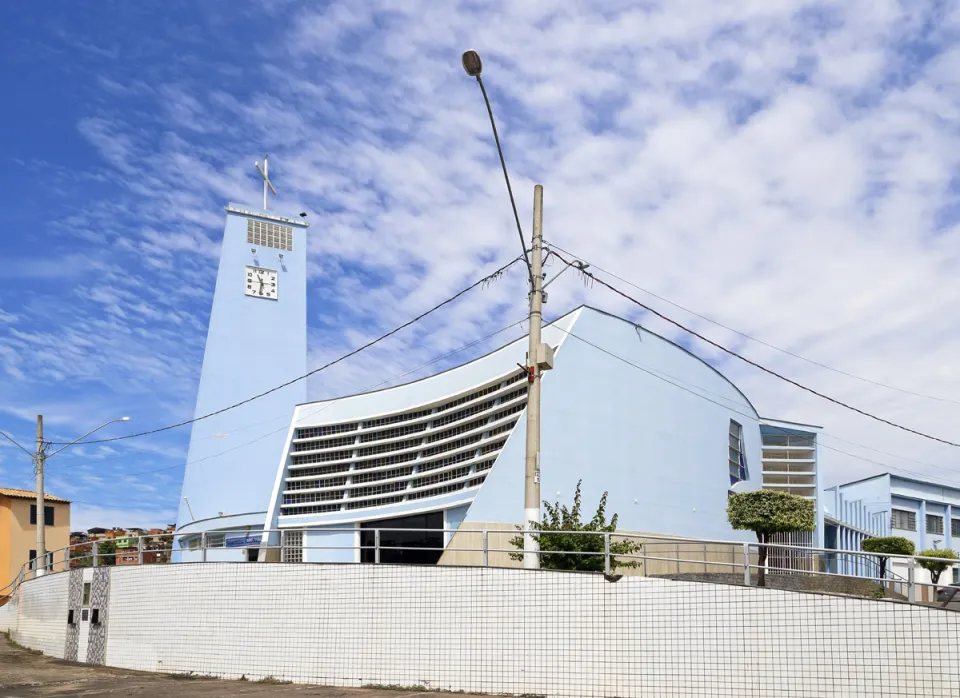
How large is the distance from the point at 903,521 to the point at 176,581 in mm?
48556

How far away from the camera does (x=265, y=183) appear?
54406mm

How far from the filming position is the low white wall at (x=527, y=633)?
13.0m

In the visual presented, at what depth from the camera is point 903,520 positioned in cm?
5634

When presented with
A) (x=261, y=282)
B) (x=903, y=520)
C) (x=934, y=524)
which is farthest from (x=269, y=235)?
(x=934, y=524)

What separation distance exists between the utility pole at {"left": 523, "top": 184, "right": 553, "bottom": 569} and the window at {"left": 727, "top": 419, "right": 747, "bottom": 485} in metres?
21.7

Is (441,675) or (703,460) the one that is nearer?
(441,675)

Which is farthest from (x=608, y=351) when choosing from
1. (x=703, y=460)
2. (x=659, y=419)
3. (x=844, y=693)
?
(x=844, y=693)

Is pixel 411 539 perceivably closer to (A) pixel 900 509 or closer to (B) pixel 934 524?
(A) pixel 900 509

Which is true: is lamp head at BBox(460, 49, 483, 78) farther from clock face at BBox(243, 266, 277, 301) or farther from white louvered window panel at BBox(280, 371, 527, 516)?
clock face at BBox(243, 266, 277, 301)

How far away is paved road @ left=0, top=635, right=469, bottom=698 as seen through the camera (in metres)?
15.7

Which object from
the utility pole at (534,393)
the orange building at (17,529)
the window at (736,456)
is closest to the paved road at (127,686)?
the utility pole at (534,393)

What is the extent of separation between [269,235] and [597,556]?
38709mm

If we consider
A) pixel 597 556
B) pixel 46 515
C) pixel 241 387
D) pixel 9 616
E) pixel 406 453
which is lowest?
pixel 9 616

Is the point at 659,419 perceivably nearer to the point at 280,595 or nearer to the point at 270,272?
the point at 280,595
